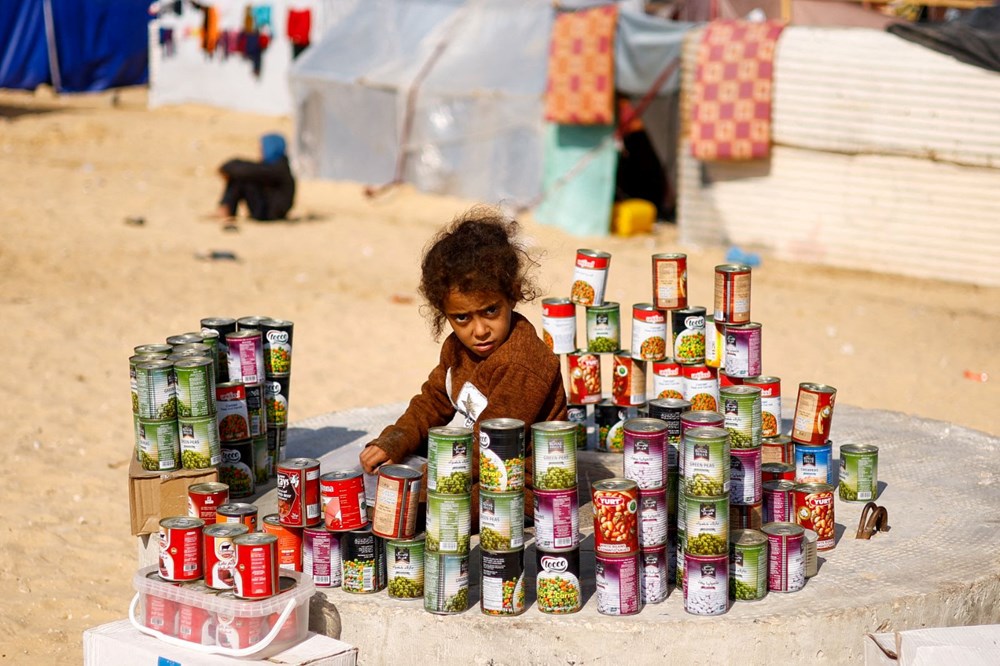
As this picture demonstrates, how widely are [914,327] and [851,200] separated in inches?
93.2

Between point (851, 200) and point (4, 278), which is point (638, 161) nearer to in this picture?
point (851, 200)

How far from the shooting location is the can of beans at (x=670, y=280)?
199 inches

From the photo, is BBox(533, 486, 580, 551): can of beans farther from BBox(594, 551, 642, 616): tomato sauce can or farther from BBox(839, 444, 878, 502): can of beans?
BBox(839, 444, 878, 502): can of beans

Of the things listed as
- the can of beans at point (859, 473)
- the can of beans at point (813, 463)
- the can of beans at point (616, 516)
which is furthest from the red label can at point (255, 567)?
the can of beans at point (859, 473)

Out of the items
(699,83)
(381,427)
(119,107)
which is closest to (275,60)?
(119,107)

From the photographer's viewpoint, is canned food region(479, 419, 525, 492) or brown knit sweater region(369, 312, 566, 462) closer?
canned food region(479, 419, 525, 492)

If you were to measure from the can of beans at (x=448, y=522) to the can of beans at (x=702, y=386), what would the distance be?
1481mm

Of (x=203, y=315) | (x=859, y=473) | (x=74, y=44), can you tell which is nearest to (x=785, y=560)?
(x=859, y=473)

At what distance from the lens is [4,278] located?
11078 millimetres

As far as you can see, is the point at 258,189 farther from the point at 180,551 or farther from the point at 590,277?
the point at 180,551

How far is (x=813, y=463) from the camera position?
4836 millimetres

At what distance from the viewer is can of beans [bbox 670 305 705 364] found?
5.05 m

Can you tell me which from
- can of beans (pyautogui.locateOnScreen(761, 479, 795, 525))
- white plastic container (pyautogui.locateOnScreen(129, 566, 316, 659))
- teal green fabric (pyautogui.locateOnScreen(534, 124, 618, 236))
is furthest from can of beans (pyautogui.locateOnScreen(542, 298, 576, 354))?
teal green fabric (pyautogui.locateOnScreen(534, 124, 618, 236))

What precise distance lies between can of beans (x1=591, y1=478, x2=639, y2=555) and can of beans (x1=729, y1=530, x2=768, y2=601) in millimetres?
376
